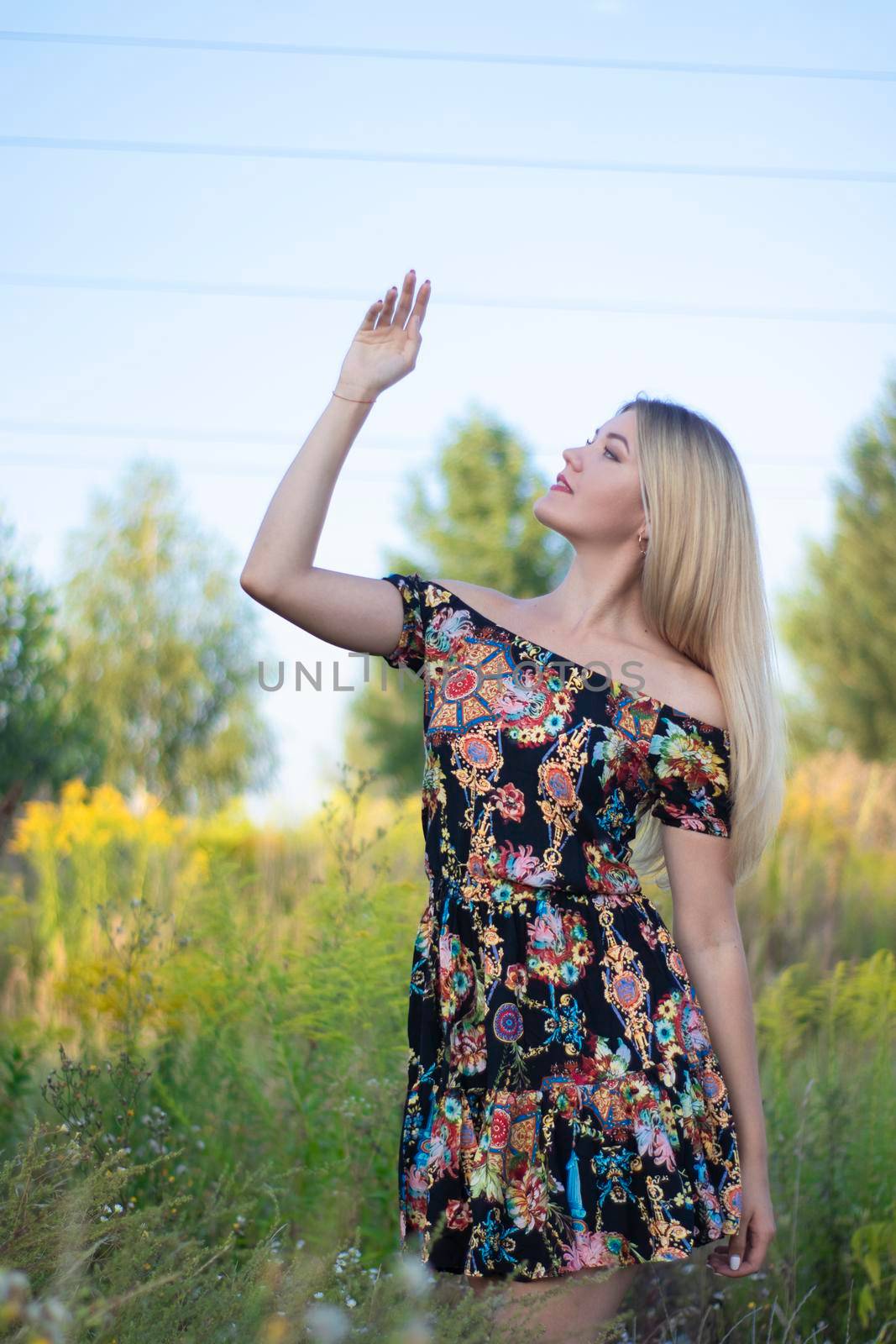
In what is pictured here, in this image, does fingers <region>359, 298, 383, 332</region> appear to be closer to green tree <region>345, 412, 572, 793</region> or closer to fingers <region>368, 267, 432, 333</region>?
fingers <region>368, 267, 432, 333</region>

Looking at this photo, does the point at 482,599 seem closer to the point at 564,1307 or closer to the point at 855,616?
the point at 564,1307

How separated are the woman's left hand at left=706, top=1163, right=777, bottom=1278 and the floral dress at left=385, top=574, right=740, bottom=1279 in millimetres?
67

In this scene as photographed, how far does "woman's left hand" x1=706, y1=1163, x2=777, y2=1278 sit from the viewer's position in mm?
2176

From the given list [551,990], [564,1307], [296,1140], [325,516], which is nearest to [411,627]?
[325,516]

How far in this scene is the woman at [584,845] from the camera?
1.99 meters

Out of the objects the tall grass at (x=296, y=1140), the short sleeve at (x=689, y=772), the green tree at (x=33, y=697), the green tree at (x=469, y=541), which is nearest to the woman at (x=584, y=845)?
the short sleeve at (x=689, y=772)

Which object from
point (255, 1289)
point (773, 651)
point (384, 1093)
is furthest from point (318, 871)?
point (255, 1289)

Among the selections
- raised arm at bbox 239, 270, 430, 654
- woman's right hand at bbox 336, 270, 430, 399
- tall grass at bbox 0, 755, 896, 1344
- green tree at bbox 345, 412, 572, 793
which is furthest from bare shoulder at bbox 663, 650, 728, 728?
green tree at bbox 345, 412, 572, 793

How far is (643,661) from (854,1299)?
185cm

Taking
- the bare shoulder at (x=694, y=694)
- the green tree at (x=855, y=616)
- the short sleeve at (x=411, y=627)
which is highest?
the green tree at (x=855, y=616)

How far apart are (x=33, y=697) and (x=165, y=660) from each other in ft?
55.6

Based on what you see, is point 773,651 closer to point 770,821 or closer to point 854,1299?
point 770,821

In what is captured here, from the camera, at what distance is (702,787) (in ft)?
7.32

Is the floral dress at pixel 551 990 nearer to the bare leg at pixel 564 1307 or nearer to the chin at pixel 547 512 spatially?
the bare leg at pixel 564 1307
